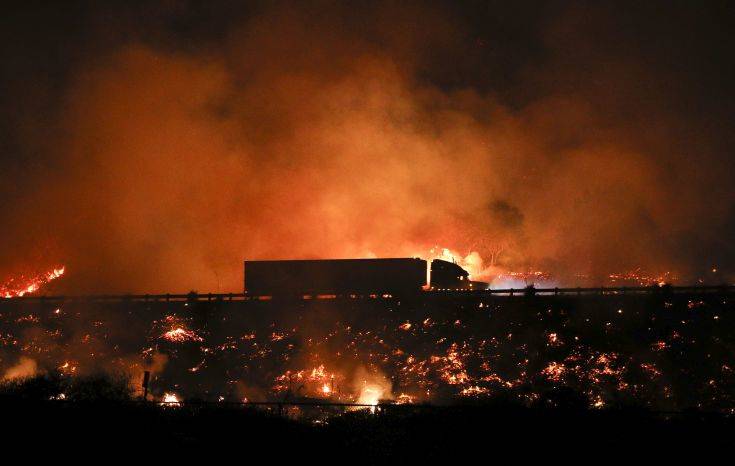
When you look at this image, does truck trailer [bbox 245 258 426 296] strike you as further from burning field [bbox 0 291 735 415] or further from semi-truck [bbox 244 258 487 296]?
burning field [bbox 0 291 735 415]

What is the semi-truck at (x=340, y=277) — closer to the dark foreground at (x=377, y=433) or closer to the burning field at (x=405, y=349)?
the burning field at (x=405, y=349)

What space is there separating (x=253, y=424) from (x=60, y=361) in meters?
22.3

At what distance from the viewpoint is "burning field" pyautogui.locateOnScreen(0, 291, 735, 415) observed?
2814cm

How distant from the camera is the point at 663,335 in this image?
30516mm

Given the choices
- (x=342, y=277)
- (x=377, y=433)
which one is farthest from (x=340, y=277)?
(x=377, y=433)

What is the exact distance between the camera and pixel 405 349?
33188mm

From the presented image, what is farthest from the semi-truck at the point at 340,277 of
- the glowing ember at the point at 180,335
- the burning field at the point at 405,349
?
the glowing ember at the point at 180,335

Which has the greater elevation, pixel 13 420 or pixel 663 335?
pixel 663 335

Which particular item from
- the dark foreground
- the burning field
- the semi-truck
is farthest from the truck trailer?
the dark foreground

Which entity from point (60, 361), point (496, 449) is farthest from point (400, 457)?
point (60, 361)

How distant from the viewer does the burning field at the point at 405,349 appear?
92.3ft

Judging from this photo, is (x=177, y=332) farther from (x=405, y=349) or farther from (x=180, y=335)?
(x=405, y=349)

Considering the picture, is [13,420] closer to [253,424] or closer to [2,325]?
[253,424]

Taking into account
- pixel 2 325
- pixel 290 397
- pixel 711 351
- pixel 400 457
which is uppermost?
pixel 2 325
